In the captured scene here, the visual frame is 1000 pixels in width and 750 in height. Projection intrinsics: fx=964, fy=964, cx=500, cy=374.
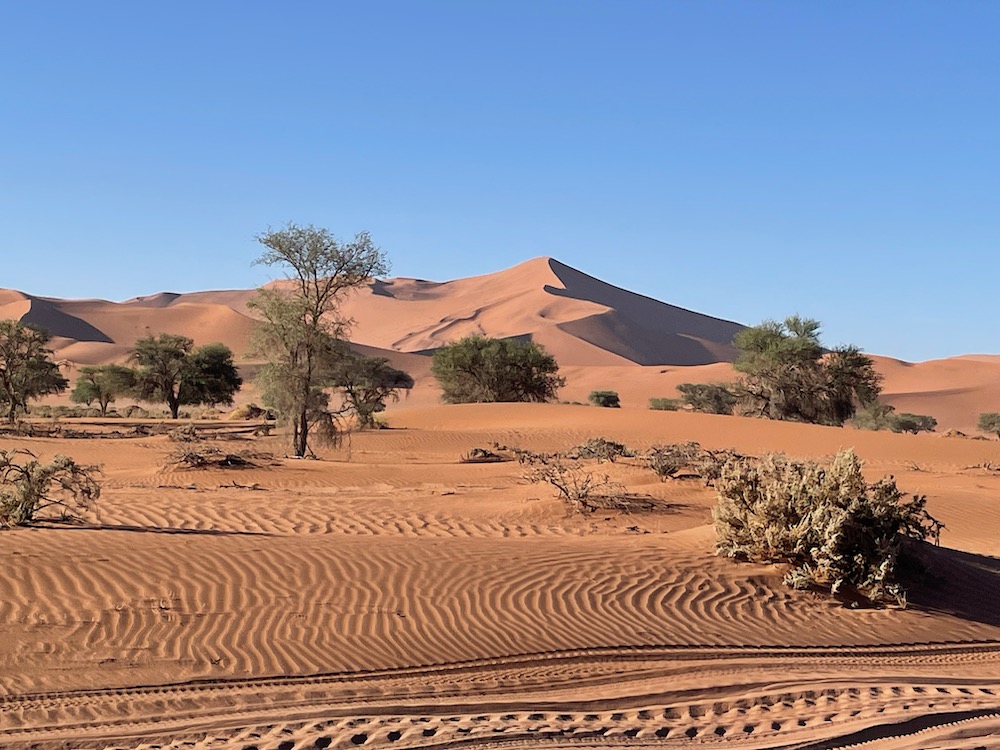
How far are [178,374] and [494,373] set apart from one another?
47.3 feet

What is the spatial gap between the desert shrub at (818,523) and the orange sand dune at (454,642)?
302 millimetres

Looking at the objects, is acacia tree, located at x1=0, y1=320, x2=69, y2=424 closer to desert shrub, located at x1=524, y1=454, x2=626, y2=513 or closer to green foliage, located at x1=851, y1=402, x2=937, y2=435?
desert shrub, located at x1=524, y1=454, x2=626, y2=513

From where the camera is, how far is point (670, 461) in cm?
1755

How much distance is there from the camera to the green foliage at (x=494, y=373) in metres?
46.0

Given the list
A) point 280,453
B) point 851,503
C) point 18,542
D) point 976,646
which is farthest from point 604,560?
point 280,453

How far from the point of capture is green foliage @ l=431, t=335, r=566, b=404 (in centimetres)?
4600

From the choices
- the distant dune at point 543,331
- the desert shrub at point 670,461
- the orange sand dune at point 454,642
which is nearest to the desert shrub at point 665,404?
Answer: the distant dune at point 543,331

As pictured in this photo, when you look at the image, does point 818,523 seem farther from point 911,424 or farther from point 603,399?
point 911,424

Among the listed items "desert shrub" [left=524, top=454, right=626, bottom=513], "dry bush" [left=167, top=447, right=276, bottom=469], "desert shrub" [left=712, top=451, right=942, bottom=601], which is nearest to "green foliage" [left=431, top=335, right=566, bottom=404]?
"dry bush" [left=167, top=447, right=276, bottom=469]

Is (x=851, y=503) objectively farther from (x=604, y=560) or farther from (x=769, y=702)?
(x=769, y=702)

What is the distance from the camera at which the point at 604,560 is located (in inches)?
402

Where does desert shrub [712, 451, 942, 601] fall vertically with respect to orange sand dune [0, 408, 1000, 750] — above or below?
above

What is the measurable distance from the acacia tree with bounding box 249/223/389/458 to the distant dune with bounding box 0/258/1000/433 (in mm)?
934

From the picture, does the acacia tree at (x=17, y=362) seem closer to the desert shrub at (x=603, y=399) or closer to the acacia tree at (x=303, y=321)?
the acacia tree at (x=303, y=321)
